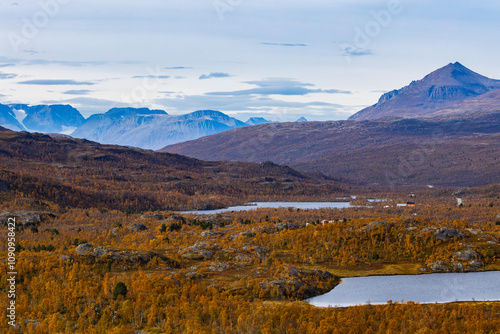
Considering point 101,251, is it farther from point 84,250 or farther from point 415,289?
point 415,289

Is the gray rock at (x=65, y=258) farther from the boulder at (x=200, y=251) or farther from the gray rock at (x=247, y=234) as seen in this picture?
the gray rock at (x=247, y=234)

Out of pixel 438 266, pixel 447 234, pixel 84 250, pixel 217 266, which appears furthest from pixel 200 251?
pixel 447 234

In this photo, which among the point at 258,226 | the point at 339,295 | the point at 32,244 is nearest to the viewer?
the point at 339,295

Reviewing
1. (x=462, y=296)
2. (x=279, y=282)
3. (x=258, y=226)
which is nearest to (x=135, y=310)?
(x=279, y=282)

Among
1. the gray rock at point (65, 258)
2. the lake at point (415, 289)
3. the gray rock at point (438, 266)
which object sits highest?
the gray rock at point (65, 258)

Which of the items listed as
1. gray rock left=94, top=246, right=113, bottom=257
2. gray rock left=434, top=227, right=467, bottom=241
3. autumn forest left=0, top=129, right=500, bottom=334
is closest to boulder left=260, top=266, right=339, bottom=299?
autumn forest left=0, top=129, right=500, bottom=334

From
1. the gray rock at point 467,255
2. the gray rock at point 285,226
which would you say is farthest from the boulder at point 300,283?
the gray rock at point 285,226

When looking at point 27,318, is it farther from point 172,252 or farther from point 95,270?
point 172,252
